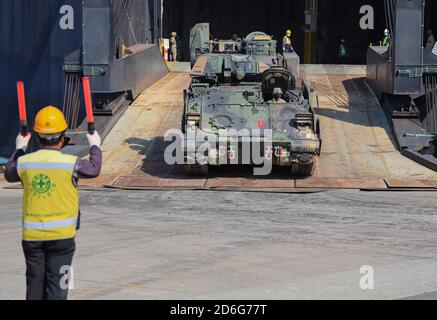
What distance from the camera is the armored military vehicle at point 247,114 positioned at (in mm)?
15508

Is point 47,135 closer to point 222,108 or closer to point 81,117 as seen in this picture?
point 222,108

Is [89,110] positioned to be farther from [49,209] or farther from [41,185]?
[49,209]

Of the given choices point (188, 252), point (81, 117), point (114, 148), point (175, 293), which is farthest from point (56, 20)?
point (175, 293)

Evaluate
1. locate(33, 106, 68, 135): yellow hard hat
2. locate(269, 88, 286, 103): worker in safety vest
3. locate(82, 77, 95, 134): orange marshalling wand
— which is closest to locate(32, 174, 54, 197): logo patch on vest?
locate(33, 106, 68, 135): yellow hard hat

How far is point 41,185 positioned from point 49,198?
11 centimetres

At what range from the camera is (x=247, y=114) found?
16.4 m

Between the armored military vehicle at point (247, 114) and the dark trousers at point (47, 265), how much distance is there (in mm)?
8868

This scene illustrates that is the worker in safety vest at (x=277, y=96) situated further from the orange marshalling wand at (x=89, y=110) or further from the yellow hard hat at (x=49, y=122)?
the yellow hard hat at (x=49, y=122)

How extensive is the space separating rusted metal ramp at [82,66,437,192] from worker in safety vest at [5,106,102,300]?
8.35 metres

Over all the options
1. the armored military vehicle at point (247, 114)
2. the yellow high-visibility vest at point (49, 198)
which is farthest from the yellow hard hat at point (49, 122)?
the armored military vehicle at point (247, 114)

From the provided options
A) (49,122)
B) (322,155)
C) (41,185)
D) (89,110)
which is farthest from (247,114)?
(41,185)

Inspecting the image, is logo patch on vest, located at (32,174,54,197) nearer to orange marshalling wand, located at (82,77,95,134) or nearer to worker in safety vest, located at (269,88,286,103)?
orange marshalling wand, located at (82,77,95,134)

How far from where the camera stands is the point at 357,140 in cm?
1886

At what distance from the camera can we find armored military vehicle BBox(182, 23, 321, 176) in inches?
611
